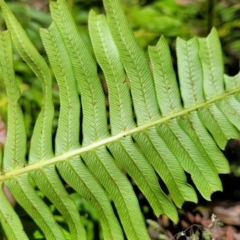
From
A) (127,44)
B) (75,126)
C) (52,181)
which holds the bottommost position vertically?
(52,181)

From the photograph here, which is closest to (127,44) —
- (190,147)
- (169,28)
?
(190,147)

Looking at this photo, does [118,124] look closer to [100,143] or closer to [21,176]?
[100,143]

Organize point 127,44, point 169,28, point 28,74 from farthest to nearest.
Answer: point 169,28, point 28,74, point 127,44

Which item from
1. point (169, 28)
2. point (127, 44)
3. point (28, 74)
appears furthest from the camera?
point (169, 28)

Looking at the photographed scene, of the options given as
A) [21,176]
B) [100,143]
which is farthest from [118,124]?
[21,176]

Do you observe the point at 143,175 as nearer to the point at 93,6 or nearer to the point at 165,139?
the point at 165,139

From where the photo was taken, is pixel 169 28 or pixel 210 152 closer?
pixel 210 152

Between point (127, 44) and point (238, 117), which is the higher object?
point (127, 44)
